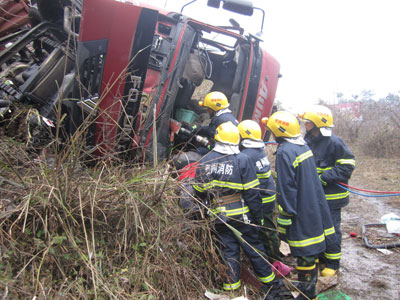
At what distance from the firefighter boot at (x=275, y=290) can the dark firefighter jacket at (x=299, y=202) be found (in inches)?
15.4

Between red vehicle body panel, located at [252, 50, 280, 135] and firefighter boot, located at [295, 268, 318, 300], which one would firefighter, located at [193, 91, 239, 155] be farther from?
firefighter boot, located at [295, 268, 318, 300]

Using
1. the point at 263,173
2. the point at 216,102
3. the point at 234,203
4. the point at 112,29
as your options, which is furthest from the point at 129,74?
the point at 216,102

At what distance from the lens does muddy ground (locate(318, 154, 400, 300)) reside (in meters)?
2.97

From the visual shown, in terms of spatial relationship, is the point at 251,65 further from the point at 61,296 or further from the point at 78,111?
the point at 61,296

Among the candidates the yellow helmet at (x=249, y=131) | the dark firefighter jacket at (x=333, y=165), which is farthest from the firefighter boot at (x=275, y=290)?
the yellow helmet at (x=249, y=131)

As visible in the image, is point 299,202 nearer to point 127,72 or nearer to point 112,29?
point 127,72

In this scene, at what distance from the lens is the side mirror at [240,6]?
383 cm

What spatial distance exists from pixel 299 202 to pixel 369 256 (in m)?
1.70

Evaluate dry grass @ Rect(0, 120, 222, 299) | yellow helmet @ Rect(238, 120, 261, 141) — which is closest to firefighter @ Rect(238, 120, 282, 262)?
yellow helmet @ Rect(238, 120, 261, 141)

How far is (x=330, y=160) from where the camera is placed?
340 centimetres

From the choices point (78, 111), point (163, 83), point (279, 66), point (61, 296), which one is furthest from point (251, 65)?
point (61, 296)

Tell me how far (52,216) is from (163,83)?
80.0 inches

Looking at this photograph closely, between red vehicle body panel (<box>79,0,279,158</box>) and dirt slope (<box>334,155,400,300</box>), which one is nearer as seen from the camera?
red vehicle body panel (<box>79,0,279,158</box>)

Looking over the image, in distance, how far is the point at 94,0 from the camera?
9.10 ft
